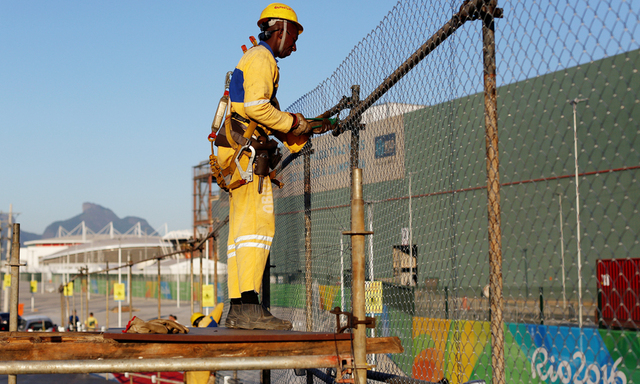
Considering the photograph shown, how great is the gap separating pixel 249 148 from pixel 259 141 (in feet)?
0.31

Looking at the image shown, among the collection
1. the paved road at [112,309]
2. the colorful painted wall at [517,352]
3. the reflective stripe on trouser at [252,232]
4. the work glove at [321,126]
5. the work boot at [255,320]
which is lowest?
the paved road at [112,309]

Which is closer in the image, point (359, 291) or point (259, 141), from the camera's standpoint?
point (359, 291)

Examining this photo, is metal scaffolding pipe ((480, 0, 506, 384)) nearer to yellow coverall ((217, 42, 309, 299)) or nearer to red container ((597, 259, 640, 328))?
red container ((597, 259, 640, 328))

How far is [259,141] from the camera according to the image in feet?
13.3

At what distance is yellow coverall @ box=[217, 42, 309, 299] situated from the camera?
3871mm

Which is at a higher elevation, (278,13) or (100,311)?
(278,13)

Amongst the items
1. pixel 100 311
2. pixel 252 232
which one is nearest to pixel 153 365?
pixel 252 232

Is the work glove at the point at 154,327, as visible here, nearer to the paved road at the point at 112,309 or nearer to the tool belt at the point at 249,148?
the tool belt at the point at 249,148

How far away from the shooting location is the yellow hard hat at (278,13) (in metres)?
4.17

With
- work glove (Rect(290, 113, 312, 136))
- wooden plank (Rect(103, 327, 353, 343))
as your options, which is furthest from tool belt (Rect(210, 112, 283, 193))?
wooden plank (Rect(103, 327, 353, 343))

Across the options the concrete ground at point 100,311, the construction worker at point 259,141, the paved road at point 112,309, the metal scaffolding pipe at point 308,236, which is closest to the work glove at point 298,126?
the construction worker at point 259,141

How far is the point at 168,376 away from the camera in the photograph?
20031mm

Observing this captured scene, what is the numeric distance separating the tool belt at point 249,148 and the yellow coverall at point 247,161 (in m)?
0.04

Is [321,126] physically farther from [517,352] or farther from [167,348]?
[517,352]
